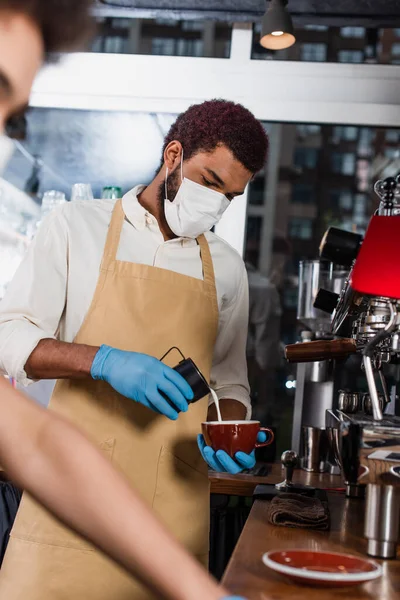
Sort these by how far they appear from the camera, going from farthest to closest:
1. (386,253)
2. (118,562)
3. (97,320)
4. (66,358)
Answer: (97,320)
(66,358)
(386,253)
(118,562)

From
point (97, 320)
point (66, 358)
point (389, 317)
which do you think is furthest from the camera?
point (97, 320)

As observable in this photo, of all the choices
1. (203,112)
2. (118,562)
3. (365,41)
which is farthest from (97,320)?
(365,41)

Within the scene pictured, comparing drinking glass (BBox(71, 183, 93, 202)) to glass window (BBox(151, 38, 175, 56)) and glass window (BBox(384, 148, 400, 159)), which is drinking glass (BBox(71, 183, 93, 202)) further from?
glass window (BBox(384, 148, 400, 159))

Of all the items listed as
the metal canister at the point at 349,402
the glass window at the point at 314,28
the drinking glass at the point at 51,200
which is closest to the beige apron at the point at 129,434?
the metal canister at the point at 349,402

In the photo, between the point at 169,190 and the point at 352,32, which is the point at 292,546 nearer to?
the point at 169,190

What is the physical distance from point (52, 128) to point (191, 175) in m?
1.54

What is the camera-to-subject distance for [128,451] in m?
1.76

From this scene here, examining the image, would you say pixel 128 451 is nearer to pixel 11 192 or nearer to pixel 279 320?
pixel 279 320

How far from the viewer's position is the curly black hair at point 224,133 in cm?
196

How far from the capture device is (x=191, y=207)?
196 centimetres

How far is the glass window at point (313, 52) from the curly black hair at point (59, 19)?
274cm

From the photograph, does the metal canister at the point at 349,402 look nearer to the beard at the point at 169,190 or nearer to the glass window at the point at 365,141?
the beard at the point at 169,190

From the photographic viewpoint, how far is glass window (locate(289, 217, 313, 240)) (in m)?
3.22

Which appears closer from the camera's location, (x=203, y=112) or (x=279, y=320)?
(x=203, y=112)
